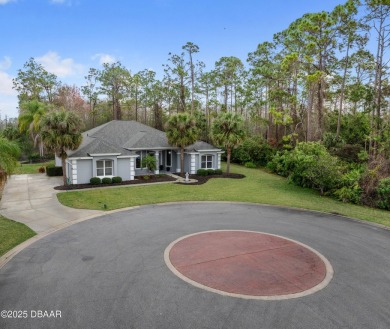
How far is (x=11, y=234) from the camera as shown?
39.5ft

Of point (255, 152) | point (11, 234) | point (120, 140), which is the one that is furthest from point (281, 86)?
point (11, 234)

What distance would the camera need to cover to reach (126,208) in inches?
650

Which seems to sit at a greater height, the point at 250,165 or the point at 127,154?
the point at 127,154

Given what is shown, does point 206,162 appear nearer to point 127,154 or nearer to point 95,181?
point 127,154

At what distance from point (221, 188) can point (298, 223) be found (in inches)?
360

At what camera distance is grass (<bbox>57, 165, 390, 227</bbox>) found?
17078 mm

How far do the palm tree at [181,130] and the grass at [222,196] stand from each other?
16.2 feet

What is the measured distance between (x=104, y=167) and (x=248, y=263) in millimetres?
18325

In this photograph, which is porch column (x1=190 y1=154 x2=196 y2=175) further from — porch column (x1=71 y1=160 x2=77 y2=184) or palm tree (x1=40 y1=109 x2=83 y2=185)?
palm tree (x1=40 y1=109 x2=83 y2=185)

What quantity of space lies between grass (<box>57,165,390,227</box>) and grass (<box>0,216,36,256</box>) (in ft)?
12.4

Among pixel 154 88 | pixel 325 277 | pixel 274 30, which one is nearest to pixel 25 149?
pixel 154 88

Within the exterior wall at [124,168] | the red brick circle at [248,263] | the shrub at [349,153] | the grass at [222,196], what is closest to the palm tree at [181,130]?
the exterior wall at [124,168]

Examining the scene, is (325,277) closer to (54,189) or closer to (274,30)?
(54,189)

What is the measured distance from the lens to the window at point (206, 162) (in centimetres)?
3011
